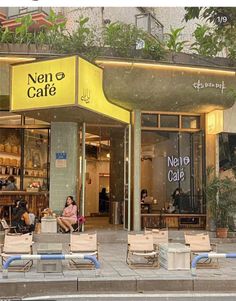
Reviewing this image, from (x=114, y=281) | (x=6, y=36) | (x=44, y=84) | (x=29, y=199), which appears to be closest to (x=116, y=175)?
(x=29, y=199)

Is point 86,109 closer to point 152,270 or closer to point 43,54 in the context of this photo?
point 43,54

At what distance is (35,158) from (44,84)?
486cm

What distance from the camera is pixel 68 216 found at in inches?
624

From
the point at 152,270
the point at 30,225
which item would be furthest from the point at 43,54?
the point at 152,270

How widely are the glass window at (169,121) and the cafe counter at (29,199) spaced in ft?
16.9

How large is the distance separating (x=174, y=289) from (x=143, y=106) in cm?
897

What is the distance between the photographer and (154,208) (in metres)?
18.2

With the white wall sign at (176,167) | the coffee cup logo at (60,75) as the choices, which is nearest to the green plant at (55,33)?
the coffee cup logo at (60,75)

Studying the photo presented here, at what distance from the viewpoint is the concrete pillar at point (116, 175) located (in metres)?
19.8

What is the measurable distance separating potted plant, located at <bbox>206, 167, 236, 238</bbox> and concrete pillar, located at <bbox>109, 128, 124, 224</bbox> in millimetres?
4233

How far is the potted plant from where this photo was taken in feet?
54.8

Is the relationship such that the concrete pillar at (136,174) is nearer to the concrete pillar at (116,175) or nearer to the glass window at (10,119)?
the concrete pillar at (116,175)

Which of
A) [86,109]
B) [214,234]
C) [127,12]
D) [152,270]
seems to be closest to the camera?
[152,270]

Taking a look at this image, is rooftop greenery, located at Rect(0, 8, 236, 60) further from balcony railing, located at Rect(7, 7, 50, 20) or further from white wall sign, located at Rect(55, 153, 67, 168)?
balcony railing, located at Rect(7, 7, 50, 20)
